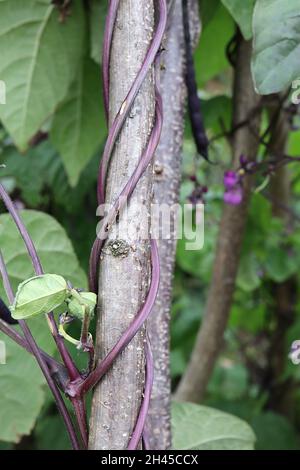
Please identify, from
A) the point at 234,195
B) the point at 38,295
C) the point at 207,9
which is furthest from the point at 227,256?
the point at 38,295

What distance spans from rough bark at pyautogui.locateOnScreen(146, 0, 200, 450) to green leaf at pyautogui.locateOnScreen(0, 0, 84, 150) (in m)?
0.19

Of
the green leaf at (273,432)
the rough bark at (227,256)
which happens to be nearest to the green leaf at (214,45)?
the rough bark at (227,256)

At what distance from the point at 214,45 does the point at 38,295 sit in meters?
0.69

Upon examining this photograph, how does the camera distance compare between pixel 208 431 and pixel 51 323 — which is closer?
pixel 51 323

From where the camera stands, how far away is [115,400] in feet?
1.47

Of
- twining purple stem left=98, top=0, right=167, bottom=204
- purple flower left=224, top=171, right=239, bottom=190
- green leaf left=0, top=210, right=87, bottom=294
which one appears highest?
twining purple stem left=98, top=0, right=167, bottom=204

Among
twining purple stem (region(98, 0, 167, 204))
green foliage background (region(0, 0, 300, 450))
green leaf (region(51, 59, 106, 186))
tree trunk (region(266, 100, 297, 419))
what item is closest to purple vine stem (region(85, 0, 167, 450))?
twining purple stem (region(98, 0, 167, 204))

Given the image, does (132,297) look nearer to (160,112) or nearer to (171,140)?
(160,112)

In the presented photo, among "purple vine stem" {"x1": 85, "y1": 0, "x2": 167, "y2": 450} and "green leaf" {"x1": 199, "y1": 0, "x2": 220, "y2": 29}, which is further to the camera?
"green leaf" {"x1": 199, "y1": 0, "x2": 220, "y2": 29}

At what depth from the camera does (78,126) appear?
96 centimetres

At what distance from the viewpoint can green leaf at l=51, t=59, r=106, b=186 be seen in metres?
0.95

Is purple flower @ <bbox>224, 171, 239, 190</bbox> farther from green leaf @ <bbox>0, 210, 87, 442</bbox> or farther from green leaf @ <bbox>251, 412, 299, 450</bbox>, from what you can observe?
green leaf @ <bbox>251, 412, 299, 450</bbox>

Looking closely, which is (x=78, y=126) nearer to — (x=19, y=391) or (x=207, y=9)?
(x=207, y=9)

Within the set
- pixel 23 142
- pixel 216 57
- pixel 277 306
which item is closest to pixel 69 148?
pixel 23 142
